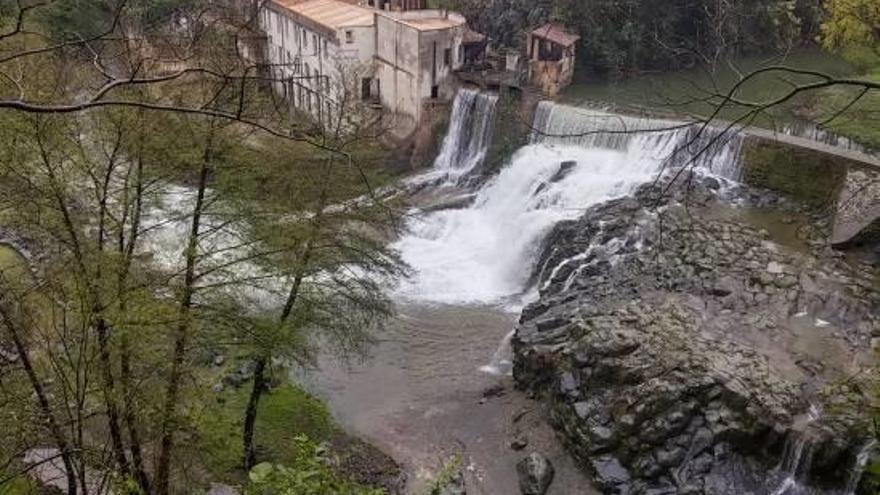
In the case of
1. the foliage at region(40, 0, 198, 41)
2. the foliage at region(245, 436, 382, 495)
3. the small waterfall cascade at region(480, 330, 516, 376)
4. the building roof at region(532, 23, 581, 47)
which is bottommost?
the small waterfall cascade at region(480, 330, 516, 376)

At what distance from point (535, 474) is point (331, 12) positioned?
2297cm

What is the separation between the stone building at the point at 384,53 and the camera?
1081 inches

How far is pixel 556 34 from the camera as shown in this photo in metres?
28.9

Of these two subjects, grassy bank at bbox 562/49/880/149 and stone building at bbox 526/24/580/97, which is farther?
stone building at bbox 526/24/580/97

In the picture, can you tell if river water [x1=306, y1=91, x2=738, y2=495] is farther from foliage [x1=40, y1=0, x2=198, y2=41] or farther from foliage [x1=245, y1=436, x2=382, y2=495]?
foliage [x1=40, y1=0, x2=198, y2=41]

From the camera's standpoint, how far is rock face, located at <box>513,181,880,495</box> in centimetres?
1339

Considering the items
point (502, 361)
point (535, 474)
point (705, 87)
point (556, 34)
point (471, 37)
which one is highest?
point (556, 34)

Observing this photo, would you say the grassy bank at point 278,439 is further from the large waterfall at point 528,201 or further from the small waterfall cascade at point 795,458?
the small waterfall cascade at point 795,458

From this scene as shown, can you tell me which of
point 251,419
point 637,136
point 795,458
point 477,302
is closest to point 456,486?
point 251,419

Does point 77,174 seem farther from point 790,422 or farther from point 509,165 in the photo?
point 509,165

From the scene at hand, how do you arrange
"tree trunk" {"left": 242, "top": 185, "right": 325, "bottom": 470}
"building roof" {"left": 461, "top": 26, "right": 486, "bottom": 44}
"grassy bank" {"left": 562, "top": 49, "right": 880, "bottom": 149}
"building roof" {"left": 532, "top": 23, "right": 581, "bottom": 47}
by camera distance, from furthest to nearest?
1. "building roof" {"left": 461, "top": 26, "right": 486, "bottom": 44}
2. "building roof" {"left": 532, "top": 23, "right": 581, "bottom": 47}
3. "grassy bank" {"left": 562, "top": 49, "right": 880, "bottom": 149}
4. "tree trunk" {"left": 242, "top": 185, "right": 325, "bottom": 470}

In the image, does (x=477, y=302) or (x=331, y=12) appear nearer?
(x=477, y=302)

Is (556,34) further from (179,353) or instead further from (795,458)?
(179,353)

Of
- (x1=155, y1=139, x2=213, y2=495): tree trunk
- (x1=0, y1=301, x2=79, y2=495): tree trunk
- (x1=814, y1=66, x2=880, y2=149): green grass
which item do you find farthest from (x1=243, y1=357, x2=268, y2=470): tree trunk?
(x1=814, y1=66, x2=880, y2=149): green grass
